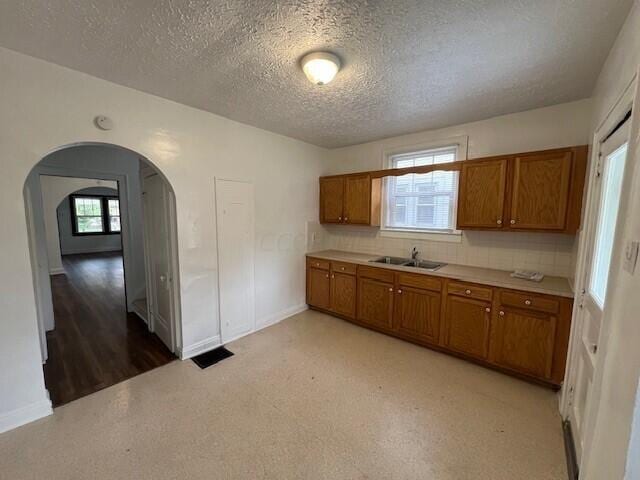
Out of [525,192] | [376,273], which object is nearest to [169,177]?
[376,273]

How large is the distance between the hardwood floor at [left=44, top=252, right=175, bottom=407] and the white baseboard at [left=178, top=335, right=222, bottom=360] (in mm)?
146

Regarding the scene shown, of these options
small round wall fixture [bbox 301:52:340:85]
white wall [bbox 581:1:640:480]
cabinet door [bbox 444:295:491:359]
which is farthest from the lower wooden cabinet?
small round wall fixture [bbox 301:52:340:85]

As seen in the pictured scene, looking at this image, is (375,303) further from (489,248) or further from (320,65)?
(320,65)

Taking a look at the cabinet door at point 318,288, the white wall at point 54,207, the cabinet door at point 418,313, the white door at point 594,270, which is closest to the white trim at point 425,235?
the cabinet door at point 418,313

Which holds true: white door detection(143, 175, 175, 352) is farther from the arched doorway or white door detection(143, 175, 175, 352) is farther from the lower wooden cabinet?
the lower wooden cabinet

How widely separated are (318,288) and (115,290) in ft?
13.3

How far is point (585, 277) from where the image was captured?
190cm

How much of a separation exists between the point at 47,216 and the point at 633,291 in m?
10.2

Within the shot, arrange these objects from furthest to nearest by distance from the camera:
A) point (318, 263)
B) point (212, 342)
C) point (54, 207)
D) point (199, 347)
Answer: point (54, 207), point (318, 263), point (212, 342), point (199, 347)

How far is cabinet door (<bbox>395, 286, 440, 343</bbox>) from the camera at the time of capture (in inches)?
114

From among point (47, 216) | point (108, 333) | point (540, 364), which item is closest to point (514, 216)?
point (540, 364)

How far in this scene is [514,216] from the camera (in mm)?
2553

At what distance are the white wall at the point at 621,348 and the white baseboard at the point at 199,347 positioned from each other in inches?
118

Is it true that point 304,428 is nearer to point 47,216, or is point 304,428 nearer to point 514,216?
point 514,216
